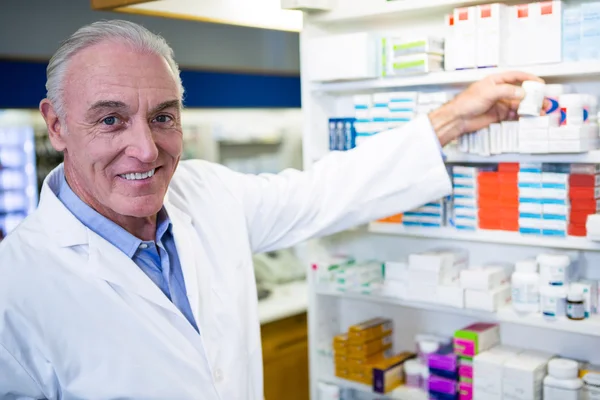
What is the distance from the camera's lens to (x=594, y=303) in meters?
2.30

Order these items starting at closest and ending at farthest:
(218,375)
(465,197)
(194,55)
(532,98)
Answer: (218,375)
(532,98)
(465,197)
(194,55)

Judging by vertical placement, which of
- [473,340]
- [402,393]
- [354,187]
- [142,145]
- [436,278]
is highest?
[142,145]

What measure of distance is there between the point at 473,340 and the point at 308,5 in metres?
1.40

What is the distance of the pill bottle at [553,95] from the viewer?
221 centimetres

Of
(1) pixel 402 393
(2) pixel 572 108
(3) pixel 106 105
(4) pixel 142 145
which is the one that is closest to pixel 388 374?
(1) pixel 402 393

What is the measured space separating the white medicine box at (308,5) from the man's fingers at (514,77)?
2.60 feet

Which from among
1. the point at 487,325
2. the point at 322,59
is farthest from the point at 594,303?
the point at 322,59

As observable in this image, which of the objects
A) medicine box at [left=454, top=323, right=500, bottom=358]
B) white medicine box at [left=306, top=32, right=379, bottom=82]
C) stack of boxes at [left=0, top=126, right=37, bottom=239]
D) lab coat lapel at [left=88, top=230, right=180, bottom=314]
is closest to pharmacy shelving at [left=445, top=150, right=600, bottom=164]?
white medicine box at [left=306, top=32, right=379, bottom=82]

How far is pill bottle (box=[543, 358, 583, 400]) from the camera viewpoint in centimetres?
227

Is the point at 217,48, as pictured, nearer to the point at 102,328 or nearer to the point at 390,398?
the point at 390,398

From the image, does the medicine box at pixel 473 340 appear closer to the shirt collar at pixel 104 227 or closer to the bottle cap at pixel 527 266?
the bottle cap at pixel 527 266

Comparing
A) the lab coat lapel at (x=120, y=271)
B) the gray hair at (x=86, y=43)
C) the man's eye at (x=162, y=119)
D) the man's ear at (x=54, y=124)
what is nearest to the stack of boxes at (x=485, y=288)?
the lab coat lapel at (x=120, y=271)

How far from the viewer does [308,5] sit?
105 inches

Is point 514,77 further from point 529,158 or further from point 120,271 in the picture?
point 120,271
